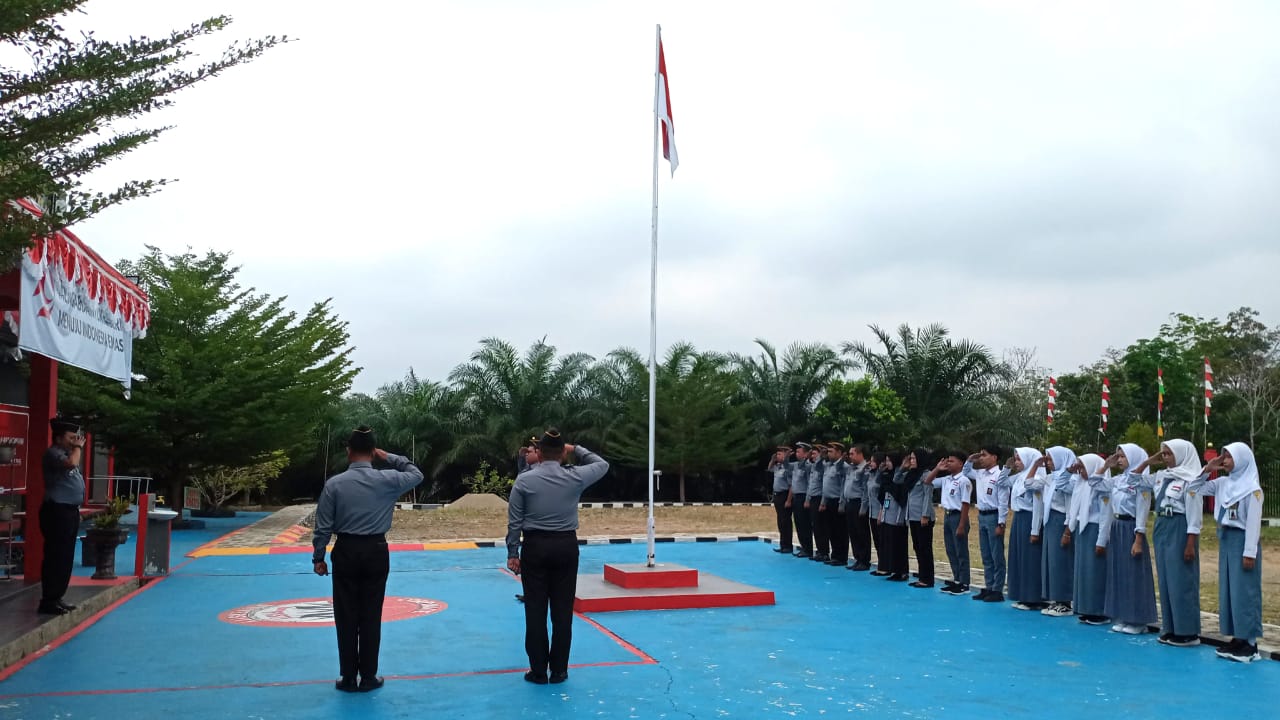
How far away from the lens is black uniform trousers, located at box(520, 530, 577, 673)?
6.41m

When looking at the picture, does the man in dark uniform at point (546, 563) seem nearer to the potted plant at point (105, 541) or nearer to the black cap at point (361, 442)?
the black cap at point (361, 442)

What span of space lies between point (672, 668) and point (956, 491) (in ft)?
16.6

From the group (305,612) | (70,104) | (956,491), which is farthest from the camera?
(956,491)

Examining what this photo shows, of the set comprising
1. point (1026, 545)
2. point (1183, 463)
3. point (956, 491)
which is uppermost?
point (1183, 463)

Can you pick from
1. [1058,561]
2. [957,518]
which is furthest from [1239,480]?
[957,518]

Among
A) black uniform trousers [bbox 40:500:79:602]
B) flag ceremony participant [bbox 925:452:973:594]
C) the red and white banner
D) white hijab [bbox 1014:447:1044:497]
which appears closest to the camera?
the red and white banner

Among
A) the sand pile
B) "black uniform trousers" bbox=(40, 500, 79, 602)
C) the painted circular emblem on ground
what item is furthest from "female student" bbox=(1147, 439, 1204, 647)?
the sand pile

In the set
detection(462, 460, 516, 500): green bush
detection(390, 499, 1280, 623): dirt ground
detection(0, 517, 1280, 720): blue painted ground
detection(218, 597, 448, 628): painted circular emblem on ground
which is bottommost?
detection(390, 499, 1280, 623): dirt ground

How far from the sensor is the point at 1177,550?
785 centimetres

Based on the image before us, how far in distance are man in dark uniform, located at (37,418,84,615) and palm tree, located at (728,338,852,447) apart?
2311 centimetres

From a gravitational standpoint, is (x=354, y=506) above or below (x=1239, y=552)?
above

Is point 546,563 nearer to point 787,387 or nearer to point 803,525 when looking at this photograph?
point 803,525

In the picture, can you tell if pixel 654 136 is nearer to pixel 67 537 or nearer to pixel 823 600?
pixel 823 600

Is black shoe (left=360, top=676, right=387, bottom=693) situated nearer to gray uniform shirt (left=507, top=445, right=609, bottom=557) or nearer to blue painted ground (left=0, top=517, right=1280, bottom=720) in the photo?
blue painted ground (left=0, top=517, right=1280, bottom=720)
